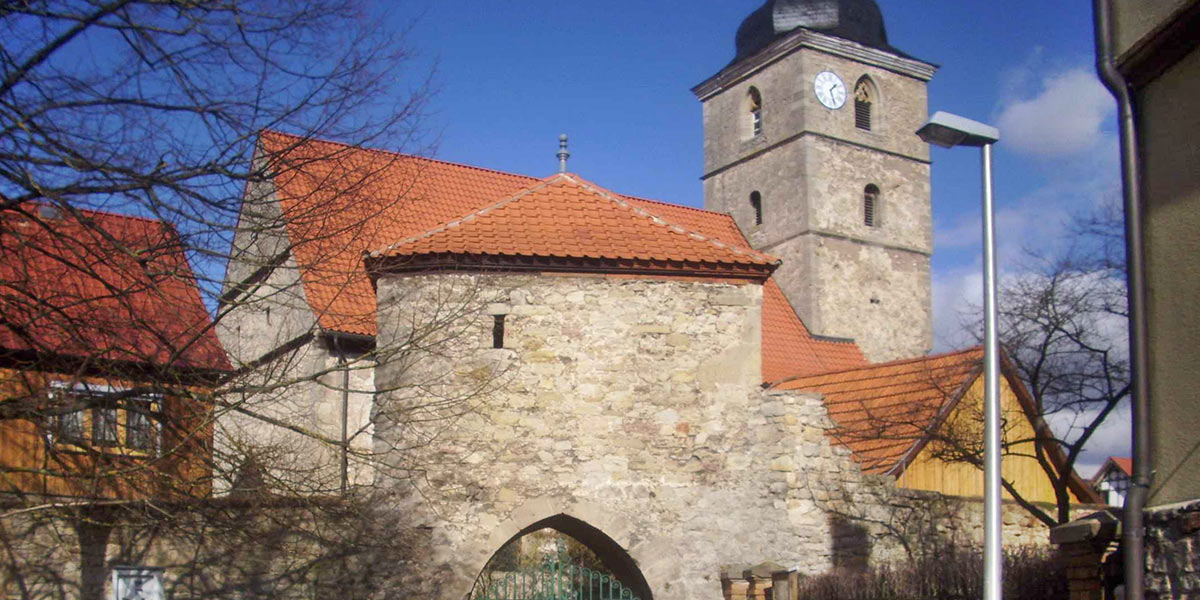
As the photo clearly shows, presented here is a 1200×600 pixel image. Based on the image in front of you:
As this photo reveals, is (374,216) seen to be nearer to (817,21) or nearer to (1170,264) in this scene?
(1170,264)

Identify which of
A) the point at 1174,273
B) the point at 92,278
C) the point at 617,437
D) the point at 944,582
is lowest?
the point at 944,582

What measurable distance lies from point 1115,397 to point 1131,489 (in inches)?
216

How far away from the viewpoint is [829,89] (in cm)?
3366

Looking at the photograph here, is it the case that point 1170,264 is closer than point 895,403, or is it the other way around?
point 1170,264

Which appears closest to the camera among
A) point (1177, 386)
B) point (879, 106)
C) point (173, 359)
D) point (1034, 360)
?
point (1177, 386)

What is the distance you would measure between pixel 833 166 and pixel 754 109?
3.33 metres

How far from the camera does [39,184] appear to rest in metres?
8.62

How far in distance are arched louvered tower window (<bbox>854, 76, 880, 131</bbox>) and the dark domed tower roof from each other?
1.06m

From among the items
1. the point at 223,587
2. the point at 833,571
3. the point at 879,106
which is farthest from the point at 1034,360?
the point at 879,106

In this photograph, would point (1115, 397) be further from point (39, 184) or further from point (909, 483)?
point (39, 184)

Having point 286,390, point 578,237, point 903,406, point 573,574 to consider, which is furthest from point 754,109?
point 286,390

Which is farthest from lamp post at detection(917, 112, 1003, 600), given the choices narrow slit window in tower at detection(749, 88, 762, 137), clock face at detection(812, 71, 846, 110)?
narrow slit window in tower at detection(749, 88, 762, 137)

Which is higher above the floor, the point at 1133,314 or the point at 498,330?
the point at 498,330

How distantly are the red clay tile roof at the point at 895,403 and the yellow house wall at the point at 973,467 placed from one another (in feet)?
0.88
